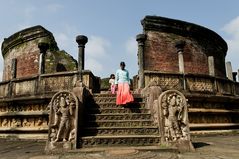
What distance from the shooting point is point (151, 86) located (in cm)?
669

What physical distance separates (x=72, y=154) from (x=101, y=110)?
210 centimetres

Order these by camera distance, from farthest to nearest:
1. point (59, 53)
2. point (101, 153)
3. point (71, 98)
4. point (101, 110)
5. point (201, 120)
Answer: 1. point (59, 53)
2. point (201, 120)
3. point (101, 110)
4. point (71, 98)
5. point (101, 153)

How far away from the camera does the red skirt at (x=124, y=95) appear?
678 centimetres

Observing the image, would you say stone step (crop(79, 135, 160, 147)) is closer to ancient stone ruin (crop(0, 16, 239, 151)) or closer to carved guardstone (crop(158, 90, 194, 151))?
ancient stone ruin (crop(0, 16, 239, 151))

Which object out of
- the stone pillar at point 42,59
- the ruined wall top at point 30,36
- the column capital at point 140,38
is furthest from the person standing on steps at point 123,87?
the ruined wall top at point 30,36

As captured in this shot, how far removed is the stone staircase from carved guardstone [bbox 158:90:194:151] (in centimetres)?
33

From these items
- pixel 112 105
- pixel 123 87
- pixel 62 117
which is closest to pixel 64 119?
pixel 62 117

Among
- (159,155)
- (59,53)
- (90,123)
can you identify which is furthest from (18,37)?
(159,155)

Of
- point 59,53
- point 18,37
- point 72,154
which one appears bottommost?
point 72,154

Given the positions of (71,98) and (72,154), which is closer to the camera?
(72,154)

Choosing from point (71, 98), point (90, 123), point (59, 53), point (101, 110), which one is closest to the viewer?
point (71, 98)

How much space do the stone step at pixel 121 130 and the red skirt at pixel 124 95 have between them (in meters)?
1.11

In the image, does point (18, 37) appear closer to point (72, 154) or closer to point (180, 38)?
point (180, 38)

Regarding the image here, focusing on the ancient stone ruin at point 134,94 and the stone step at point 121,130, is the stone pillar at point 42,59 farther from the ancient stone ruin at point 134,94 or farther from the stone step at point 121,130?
the stone step at point 121,130
